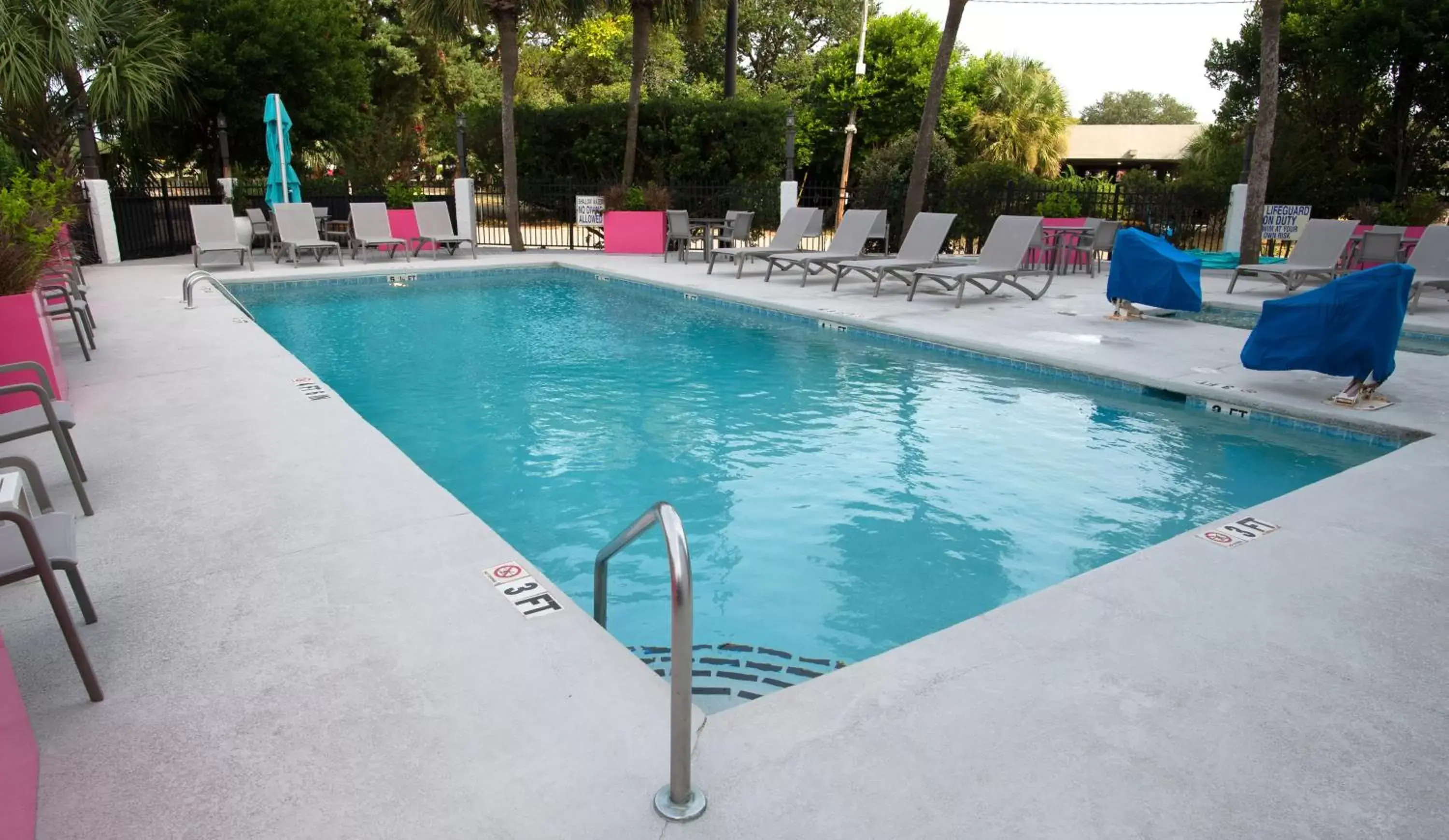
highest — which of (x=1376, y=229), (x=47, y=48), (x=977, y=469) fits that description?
(x=47, y=48)

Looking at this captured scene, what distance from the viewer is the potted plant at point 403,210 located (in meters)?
16.6

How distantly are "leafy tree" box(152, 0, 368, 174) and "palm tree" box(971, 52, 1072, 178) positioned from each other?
22022 millimetres

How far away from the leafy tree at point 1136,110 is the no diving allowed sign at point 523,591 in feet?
237

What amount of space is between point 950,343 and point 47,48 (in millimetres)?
14452

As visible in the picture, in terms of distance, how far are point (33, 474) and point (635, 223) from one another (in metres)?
14.5

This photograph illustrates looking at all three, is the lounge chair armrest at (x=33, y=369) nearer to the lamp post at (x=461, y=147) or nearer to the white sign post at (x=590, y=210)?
the lamp post at (x=461, y=147)

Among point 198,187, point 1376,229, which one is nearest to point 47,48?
point 198,187

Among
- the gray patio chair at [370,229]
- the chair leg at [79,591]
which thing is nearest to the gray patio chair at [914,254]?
the gray patio chair at [370,229]

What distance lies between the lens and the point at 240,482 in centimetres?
424

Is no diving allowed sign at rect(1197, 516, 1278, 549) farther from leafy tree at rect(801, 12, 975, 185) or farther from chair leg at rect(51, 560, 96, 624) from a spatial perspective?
leafy tree at rect(801, 12, 975, 185)

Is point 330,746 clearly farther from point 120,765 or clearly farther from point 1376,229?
point 1376,229

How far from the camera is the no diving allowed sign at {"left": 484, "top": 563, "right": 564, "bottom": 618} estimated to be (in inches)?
120

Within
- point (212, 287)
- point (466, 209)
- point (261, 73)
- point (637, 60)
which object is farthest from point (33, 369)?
point (261, 73)

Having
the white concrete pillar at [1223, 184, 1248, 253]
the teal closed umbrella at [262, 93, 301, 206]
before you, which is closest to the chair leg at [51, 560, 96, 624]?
the teal closed umbrella at [262, 93, 301, 206]
